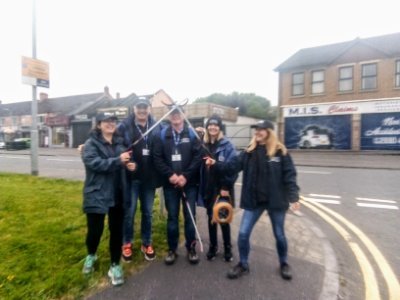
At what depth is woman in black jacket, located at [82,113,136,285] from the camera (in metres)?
3.45

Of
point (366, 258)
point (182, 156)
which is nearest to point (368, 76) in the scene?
point (366, 258)

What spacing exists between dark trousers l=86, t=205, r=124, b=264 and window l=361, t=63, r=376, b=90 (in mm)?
24816

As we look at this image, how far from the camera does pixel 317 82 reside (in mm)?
26406

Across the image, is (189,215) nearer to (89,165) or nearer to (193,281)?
(193,281)

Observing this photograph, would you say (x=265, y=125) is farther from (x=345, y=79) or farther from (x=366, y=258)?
(x=345, y=79)

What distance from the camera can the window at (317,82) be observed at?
26.2 m

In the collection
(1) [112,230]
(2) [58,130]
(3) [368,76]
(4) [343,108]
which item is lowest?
(1) [112,230]

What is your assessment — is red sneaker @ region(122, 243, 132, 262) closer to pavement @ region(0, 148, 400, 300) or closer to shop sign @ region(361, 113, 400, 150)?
pavement @ region(0, 148, 400, 300)

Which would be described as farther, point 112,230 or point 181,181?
point 181,181

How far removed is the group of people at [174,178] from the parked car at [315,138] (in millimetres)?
22994

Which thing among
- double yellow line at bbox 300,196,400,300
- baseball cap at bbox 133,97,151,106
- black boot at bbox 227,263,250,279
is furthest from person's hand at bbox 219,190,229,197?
double yellow line at bbox 300,196,400,300

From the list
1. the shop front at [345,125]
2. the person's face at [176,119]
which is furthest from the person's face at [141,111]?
the shop front at [345,125]

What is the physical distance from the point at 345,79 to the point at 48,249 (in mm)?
25594

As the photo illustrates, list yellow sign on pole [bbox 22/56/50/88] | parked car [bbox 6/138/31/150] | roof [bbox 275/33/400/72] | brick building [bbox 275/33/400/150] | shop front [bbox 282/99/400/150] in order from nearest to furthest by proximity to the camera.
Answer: yellow sign on pole [bbox 22/56/50/88], shop front [bbox 282/99/400/150], brick building [bbox 275/33/400/150], roof [bbox 275/33/400/72], parked car [bbox 6/138/31/150]
